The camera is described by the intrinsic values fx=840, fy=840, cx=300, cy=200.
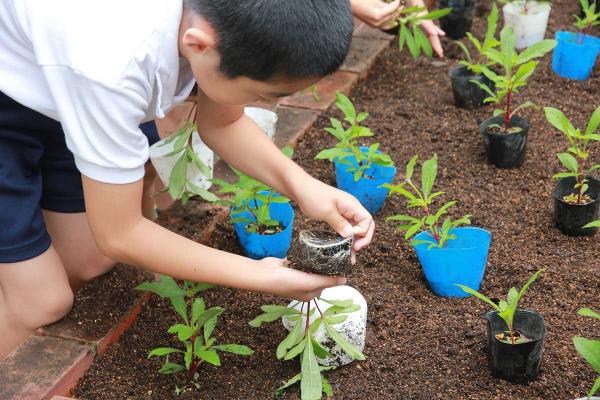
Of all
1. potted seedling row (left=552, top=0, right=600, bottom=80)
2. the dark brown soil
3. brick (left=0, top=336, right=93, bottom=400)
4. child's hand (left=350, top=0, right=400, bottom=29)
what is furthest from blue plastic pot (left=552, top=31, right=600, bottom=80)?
brick (left=0, top=336, right=93, bottom=400)

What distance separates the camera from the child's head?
156cm

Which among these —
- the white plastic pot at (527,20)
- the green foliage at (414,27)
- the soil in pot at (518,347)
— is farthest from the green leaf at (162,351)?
the white plastic pot at (527,20)

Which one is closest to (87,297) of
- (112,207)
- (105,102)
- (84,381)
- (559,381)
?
(84,381)

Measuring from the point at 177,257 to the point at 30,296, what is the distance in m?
0.62

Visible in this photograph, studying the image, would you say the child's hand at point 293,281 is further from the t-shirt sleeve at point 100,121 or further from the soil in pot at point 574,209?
the soil in pot at point 574,209

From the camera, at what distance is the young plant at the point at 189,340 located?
193 centimetres

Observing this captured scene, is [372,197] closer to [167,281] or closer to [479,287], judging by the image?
[479,287]

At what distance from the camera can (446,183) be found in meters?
2.83

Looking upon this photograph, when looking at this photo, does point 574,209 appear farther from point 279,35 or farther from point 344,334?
point 279,35

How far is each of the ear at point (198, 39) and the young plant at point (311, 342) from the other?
25.2 inches

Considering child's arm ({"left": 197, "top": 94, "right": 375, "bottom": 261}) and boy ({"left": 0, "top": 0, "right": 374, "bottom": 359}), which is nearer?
boy ({"left": 0, "top": 0, "right": 374, "bottom": 359})

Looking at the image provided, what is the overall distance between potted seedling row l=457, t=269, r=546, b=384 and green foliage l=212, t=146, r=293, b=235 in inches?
25.4

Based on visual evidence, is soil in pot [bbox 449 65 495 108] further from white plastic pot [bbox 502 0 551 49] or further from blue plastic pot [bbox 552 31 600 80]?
white plastic pot [bbox 502 0 551 49]

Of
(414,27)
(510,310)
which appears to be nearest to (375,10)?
(414,27)
